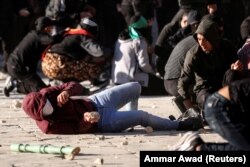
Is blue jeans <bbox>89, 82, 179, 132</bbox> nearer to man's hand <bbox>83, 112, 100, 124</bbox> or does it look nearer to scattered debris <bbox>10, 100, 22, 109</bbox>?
man's hand <bbox>83, 112, 100, 124</bbox>

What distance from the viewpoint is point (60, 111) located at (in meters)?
8.99

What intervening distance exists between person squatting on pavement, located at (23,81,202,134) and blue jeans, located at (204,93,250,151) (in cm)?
231

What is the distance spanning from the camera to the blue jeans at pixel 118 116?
9312mm

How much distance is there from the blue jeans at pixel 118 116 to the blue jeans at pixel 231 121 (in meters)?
2.53

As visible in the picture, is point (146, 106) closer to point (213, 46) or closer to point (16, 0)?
point (213, 46)

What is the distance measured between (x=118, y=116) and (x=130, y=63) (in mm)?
2969

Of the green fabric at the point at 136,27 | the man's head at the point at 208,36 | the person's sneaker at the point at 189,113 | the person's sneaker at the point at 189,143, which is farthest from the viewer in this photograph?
the green fabric at the point at 136,27

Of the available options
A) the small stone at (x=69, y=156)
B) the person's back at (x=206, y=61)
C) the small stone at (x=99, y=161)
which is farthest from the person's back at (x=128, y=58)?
the small stone at (x=99, y=161)

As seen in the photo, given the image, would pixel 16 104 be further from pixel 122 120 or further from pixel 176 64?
pixel 122 120

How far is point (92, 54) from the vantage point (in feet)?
41.3

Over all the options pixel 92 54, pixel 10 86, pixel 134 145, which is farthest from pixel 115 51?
pixel 134 145

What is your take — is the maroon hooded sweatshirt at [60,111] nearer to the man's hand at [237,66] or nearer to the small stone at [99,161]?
the small stone at [99,161]

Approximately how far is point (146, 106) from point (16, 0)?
3972mm

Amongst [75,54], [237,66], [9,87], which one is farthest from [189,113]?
[9,87]
